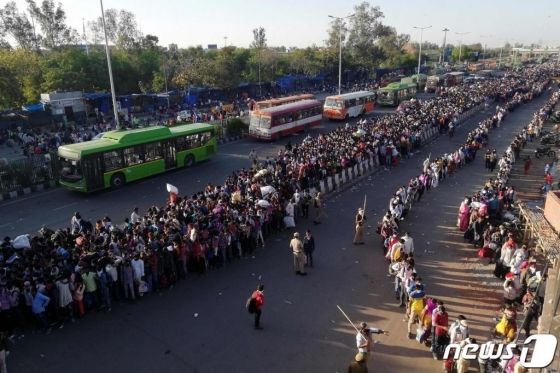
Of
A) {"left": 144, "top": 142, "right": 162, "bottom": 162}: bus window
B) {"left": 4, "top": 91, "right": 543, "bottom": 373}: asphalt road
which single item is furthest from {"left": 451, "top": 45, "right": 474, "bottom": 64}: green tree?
{"left": 4, "top": 91, "right": 543, "bottom": 373}: asphalt road

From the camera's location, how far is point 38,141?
88.3 ft

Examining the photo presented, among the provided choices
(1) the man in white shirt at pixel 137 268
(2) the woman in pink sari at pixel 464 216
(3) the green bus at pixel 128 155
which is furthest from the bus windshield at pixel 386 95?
(1) the man in white shirt at pixel 137 268

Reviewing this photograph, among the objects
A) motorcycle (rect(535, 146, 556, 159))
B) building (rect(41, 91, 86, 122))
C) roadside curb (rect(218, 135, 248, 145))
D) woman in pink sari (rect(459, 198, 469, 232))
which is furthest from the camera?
building (rect(41, 91, 86, 122))

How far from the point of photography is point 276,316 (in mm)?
9758

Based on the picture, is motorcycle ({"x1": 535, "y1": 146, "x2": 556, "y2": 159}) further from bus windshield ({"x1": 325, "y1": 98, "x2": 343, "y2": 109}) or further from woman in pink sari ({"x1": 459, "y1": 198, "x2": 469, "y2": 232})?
bus windshield ({"x1": 325, "y1": 98, "x2": 343, "y2": 109})

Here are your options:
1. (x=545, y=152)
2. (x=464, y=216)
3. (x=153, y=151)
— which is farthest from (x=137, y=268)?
(x=545, y=152)

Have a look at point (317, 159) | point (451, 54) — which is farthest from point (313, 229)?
point (451, 54)

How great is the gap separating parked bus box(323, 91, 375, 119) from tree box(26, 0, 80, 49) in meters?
43.3

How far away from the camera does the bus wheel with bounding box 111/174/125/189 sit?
19163 mm

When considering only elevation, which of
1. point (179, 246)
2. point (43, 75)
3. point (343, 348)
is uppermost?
point (43, 75)

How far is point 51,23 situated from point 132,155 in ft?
164

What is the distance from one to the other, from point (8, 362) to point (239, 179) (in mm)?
9976

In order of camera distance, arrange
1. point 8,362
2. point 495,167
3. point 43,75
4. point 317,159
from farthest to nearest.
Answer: point 43,75 < point 495,167 < point 317,159 < point 8,362

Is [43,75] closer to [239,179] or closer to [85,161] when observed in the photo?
[85,161]
